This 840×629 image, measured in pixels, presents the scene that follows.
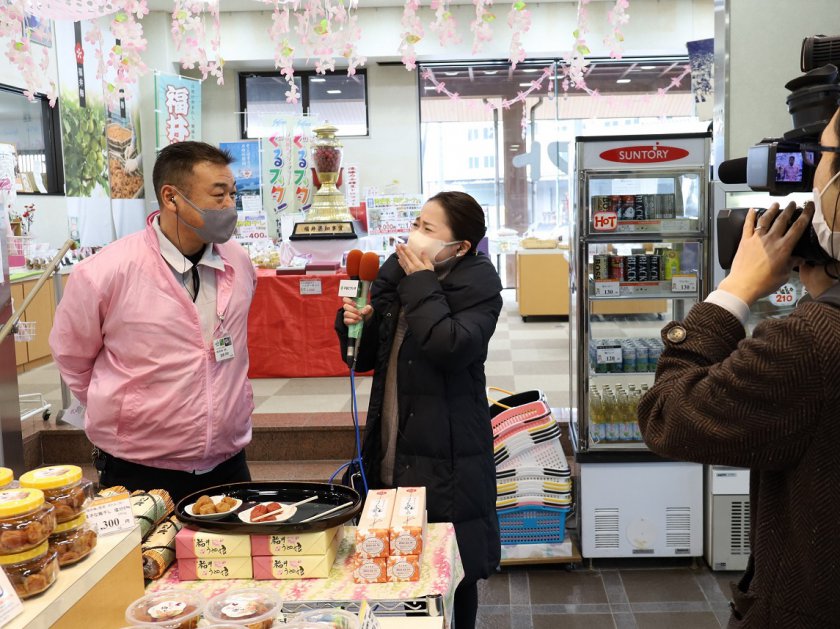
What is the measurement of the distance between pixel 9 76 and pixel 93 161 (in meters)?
1.78

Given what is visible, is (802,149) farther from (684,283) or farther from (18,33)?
(18,33)

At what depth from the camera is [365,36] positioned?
10773mm

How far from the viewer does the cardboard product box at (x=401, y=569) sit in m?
1.65

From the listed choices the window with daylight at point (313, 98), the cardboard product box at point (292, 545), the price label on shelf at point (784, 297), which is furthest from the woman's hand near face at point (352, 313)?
the window with daylight at point (313, 98)

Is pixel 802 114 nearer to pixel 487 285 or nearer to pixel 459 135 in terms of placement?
pixel 487 285

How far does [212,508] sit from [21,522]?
681mm

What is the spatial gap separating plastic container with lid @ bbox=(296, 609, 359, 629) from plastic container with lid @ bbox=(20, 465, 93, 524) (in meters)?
0.41

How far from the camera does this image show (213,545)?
1675 mm

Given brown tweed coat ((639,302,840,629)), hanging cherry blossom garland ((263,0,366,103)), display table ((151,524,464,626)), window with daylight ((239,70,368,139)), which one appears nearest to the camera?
brown tweed coat ((639,302,840,629))

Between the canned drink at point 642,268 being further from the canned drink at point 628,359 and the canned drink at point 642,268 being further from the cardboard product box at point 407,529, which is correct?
the cardboard product box at point 407,529

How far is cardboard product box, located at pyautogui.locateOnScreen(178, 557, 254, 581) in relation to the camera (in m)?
1.68

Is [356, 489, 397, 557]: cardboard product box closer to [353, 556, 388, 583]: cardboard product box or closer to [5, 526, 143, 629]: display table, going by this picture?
[353, 556, 388, 583]: cardboard product box

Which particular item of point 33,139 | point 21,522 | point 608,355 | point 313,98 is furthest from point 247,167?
point 21,522

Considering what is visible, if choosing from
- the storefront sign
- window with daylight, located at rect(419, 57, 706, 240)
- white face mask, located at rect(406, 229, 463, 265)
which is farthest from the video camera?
window with daylight, located at rect(419, 57, 706, 240)
